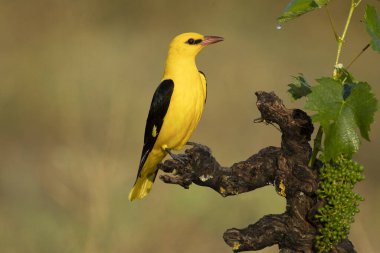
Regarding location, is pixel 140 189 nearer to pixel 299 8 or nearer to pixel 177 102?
pixel 177 102

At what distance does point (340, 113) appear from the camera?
429 cm

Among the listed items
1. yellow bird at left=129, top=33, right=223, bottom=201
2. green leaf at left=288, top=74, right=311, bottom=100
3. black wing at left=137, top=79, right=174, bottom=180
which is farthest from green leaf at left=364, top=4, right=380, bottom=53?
black wing at left=137, top=79, right=174, bottom=180

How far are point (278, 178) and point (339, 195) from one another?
532 millimetres

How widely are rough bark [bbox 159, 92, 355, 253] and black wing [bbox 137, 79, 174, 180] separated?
3.41ft

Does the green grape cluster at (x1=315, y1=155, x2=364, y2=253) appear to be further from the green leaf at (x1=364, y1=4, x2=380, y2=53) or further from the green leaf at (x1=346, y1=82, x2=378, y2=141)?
the green leaf at (x1=364, y1=4, x2=380, y2=53)

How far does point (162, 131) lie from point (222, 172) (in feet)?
4.00

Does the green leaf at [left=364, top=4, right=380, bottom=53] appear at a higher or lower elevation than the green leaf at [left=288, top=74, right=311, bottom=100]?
higher

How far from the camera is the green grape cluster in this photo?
430 centimetres

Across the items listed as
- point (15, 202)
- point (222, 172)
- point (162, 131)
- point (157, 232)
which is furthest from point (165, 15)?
point (222, 172)

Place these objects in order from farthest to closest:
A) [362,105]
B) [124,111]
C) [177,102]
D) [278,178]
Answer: [124,111], [177,102], [278,178], [362,105]

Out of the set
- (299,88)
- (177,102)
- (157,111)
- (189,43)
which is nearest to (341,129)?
(299,88)

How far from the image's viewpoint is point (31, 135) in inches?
484

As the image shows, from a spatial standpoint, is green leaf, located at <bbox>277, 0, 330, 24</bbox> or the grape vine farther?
green leaf, located at <bbox>277, 0, 330, 24</bbox>

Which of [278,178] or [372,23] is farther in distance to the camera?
[278,178]
